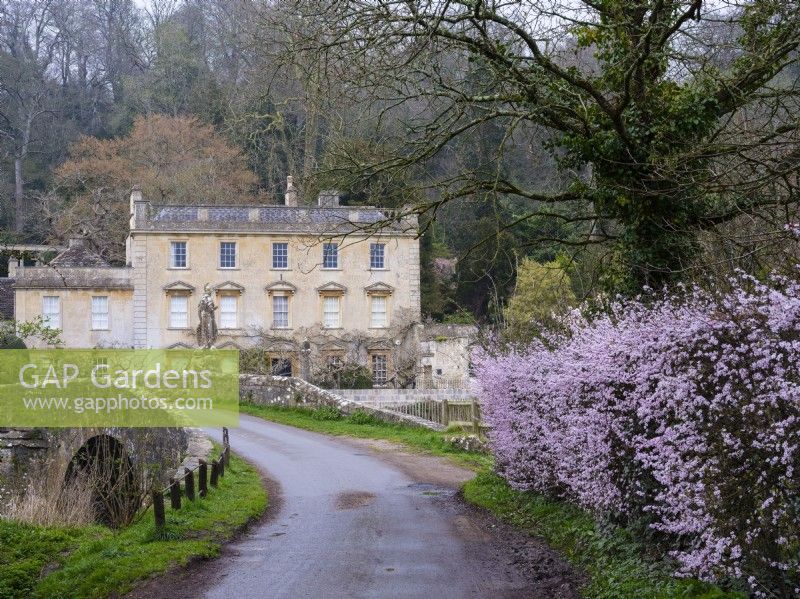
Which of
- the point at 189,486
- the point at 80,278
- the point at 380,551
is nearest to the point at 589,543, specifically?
the point at 380,551

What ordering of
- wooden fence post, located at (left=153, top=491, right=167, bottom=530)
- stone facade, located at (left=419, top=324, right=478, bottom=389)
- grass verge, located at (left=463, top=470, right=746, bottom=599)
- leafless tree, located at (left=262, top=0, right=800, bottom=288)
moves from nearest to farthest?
grass verge, located at (left=463, top=470, right=746, bottom=599) → leafless tree, located at (left=262, top=0, right=800, bottom=288) → wooden fence post, located at (left=153, top=491, right=167, bottom=530) → stone facade, located at (left=419, top=324, right=478, bottom=389)

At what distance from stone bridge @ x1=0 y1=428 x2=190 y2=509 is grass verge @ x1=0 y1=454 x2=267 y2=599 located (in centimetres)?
146

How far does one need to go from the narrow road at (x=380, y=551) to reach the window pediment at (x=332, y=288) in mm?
27866

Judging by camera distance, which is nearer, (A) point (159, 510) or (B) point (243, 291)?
(A) point (159, 510)

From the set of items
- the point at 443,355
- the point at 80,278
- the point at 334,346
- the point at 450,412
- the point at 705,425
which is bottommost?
the point at 450,412

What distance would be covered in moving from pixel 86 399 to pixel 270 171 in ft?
129

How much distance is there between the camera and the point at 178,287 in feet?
151

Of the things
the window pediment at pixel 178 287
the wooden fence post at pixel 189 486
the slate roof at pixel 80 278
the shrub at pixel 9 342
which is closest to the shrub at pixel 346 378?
the window pediment at pixel 178 287

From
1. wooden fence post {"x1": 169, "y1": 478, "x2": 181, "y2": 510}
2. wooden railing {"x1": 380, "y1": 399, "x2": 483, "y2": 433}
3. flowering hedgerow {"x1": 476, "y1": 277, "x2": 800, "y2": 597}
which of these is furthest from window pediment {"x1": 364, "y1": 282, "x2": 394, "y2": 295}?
flowering hedgerow {"x1": 476, "y1": 277, "x2": 800, "y2": 597}

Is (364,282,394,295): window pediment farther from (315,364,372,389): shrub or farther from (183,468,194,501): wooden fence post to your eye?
(183,468,194,501): wooden fence post

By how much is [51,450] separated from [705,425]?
11.8 m

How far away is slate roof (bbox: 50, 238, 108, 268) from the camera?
46.1 meters

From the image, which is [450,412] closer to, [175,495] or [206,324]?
[206,324]

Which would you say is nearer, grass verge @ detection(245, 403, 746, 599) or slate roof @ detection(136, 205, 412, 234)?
grass verge @ detection(245, 403, 746, 599)
